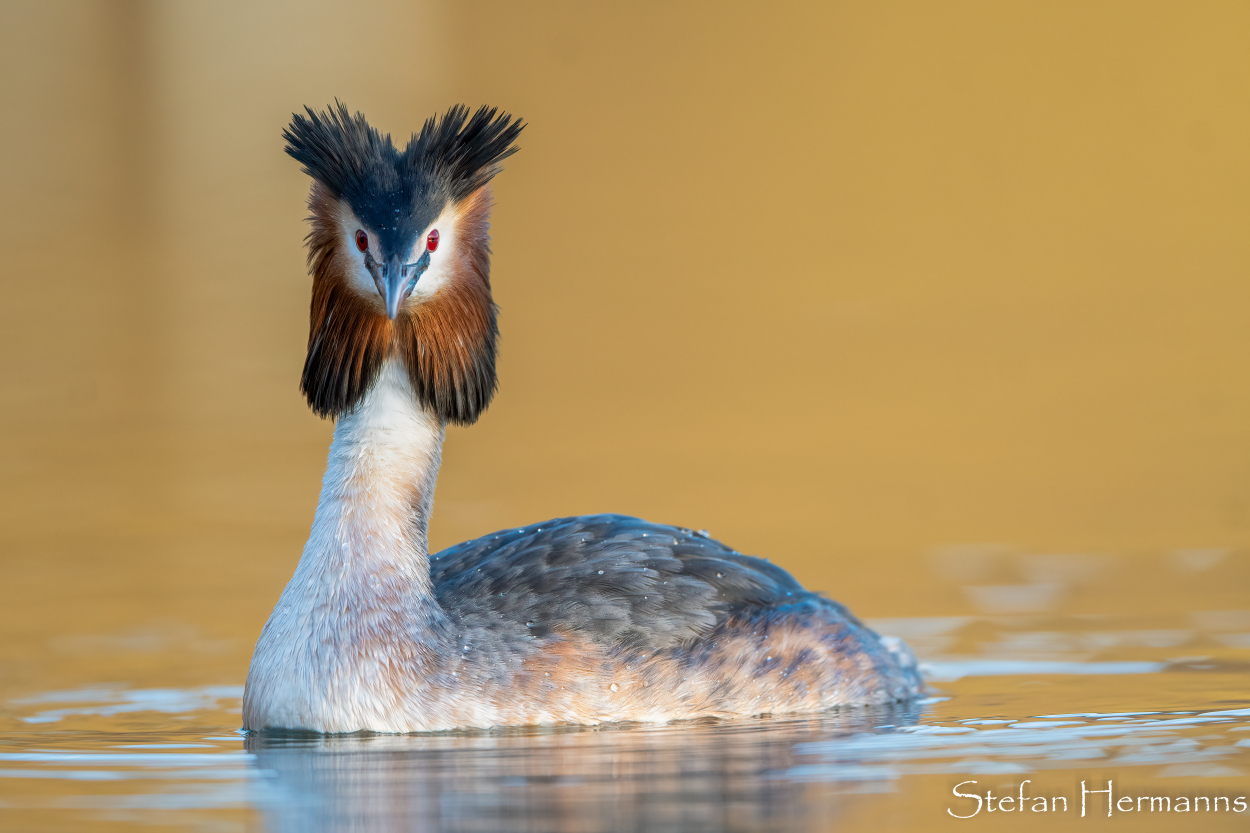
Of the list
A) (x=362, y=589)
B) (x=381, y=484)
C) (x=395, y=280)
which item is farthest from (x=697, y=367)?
(x=395, y=280)

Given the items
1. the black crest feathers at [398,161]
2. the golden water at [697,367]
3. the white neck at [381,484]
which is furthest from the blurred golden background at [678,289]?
the black crest feathers at [398,161]

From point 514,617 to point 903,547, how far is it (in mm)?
5852

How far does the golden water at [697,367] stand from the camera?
7852mm

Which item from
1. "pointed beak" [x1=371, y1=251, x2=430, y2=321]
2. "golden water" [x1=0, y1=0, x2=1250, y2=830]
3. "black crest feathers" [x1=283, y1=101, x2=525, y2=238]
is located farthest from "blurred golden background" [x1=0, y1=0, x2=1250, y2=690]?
"black crest feathers" [x1=283, y1=101, x2=525, y2=238]

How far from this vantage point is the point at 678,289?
25297mm

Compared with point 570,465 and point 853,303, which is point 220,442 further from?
point 853,303

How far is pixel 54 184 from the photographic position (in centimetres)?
3366

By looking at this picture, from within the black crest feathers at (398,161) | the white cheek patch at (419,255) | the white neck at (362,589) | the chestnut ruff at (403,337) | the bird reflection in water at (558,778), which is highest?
the black crest feathers at (398,161)

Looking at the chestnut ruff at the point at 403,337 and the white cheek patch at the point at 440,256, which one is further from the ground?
the white cheek patch at the point at 440,256

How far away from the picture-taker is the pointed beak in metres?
8.48

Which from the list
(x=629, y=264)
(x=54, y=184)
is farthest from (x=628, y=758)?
(x=54, y=184)

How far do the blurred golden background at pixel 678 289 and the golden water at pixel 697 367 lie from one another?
9 cm

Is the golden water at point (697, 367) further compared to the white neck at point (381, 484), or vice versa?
the white neck at point (381, 484)

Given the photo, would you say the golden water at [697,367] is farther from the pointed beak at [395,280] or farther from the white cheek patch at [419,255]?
the white cheek patch at [419,255]
